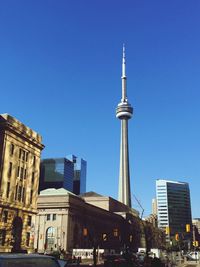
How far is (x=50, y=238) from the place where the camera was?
90.8 metres

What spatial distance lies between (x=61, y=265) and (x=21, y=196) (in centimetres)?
6124

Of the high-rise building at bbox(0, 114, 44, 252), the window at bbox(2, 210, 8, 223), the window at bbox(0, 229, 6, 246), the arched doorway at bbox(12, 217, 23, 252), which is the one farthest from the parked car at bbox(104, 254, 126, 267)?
the arched doorway at bbox(12, 217, 23, 252)

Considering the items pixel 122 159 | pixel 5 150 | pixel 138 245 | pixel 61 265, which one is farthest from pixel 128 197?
pixel 61 265

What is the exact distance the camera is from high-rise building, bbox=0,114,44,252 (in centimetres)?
5962

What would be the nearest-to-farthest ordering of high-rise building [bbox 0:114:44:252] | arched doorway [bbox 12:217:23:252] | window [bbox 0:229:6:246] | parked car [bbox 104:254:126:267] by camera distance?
1. parked car [bbox 104:254:126:267]
2. window [bbox 0:229:6:246]
3. high-rise building [bbox 0:114:44:252]
4. arched doorway [bbox 12:217:23:252]

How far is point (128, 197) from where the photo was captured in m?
180

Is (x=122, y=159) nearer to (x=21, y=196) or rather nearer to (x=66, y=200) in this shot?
(x=66, y=200)

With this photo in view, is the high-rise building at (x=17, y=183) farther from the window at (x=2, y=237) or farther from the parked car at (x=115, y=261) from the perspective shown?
the parked car at (x=115, y=261)

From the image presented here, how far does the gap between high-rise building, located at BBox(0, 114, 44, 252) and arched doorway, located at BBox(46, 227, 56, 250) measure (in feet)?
79.1

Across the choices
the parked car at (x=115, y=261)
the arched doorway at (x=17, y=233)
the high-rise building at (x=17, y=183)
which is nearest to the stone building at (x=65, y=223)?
the high-rise building at (x=17, y=183)

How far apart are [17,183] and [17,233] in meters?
8.82

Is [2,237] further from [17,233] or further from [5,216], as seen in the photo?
[17,233]

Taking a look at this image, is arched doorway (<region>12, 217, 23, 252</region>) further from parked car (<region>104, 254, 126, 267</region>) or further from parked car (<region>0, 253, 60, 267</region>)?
parked car (<region>0, 253, 60, 267</region>)

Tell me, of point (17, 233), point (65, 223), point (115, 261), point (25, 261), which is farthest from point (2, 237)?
point (25, 261)
